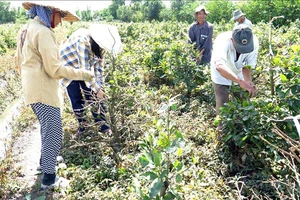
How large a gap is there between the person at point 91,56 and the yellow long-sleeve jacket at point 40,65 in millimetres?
452

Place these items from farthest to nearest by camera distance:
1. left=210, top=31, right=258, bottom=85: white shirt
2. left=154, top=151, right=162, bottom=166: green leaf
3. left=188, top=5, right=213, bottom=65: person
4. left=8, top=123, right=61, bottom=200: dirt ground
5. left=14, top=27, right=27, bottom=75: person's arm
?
left=188, top=5, right=213, bottom=65: person < left=210, top=31, right=258, bottom=85: white shirt < left=8, top=123, right=61, bottom=200: dirt ground < left=14, top=27, right=27, bottom=75: person's arm < left=154, top=151, right=162, bottom=166: green leaf

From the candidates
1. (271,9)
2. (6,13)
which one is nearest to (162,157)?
(271,9)

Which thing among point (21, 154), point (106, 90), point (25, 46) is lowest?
point (21, 154)

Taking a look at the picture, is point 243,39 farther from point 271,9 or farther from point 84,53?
point 271,9

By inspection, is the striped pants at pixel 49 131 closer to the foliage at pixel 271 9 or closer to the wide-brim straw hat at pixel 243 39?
the wide-brim straw hat at pixel 243 39

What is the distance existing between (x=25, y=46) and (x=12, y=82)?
3.56 metres

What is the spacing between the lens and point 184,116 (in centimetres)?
427

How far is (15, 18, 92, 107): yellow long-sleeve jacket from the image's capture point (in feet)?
8.43

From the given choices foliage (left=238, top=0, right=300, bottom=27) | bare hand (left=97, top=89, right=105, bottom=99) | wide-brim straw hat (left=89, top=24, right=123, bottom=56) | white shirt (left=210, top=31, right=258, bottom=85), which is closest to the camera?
white shirt (left=210, top=31, right=258, bottom=85)

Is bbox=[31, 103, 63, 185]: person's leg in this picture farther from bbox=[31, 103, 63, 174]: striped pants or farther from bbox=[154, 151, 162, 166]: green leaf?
bbox=[154, 151, 162, 166]: green leaf

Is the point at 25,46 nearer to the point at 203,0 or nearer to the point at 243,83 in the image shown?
the point at 243,83

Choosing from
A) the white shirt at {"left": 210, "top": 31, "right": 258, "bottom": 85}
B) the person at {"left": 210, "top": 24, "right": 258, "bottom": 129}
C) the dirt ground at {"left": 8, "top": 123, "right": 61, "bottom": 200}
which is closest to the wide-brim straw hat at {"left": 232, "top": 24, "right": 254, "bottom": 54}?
the person at {"left": 210, "top": 24, "right": 258, "bottom": 129}

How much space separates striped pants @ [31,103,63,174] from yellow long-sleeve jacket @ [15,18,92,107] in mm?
62

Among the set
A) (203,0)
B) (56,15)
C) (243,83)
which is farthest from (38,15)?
(203,0)
